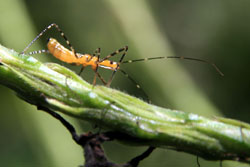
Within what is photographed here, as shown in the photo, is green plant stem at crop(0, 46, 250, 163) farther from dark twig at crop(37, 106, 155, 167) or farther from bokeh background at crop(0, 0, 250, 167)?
bokeh background at crop(0, 0, 250, 167)

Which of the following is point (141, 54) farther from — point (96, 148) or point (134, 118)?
point (96, 148)

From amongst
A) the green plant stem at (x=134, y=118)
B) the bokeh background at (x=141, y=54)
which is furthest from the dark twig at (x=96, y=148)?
the bokeh background at (x=141, y=54)

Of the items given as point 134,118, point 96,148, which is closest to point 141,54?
point 134,118

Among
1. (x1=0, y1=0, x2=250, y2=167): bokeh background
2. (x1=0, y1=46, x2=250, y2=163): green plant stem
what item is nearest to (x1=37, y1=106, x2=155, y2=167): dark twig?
(x1=0, y1=46, x2=250, y2=163): green plant stem

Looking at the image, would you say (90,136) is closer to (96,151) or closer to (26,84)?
(96,151)

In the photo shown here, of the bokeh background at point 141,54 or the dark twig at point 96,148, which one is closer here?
the dark twig at point 96,148

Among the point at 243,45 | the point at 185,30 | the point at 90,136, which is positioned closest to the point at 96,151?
the point at 90,136

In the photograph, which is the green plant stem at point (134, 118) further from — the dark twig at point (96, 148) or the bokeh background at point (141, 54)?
the bokeh background at point (141, 54)
